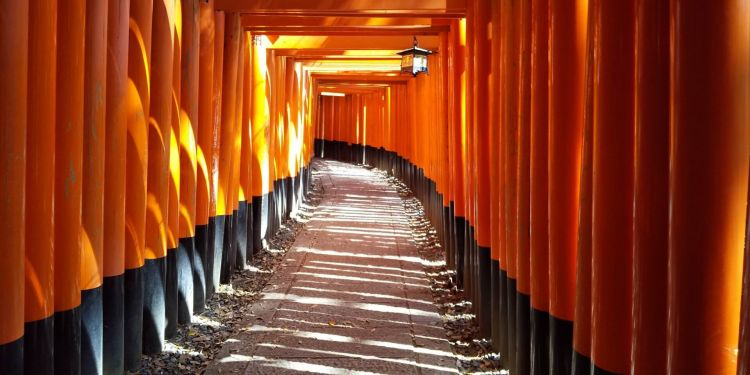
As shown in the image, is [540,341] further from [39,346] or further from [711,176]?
[39,346]

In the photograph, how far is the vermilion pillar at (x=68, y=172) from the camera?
4.55 metres

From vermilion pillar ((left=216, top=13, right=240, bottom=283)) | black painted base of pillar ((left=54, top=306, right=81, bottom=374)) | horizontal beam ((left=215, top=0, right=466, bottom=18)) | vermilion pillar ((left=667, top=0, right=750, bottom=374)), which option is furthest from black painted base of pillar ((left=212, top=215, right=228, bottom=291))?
vermilion pillar ((left=667, top=0, right=750, bottom=374))

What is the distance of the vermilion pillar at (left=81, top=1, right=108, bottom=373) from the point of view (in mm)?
4945

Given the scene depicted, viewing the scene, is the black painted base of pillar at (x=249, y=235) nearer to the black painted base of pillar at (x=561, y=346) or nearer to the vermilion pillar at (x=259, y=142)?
the vermilion pillar at (x=259, y=142)

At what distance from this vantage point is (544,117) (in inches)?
187

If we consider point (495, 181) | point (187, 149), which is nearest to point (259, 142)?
point (187, 149)

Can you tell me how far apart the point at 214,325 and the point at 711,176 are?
6.47 meters

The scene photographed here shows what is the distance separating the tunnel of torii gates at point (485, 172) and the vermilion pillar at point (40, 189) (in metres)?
0.01

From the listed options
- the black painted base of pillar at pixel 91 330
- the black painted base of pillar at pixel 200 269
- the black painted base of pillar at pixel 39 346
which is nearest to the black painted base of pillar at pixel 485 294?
the black painted base of pillar at pixel 200 269

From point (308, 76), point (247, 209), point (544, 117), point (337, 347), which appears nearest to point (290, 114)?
point (308, 76)

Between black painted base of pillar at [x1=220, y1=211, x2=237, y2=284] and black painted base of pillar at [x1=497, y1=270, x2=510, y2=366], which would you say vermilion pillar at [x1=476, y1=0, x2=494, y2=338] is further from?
black painted base of pillar at [x1=220, y1=211, x2=237, y2=284]

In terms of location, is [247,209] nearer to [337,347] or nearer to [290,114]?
[337,347]

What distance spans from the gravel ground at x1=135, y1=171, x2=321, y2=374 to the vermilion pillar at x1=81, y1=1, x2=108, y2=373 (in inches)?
54.5

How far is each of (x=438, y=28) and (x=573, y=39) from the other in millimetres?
7055
